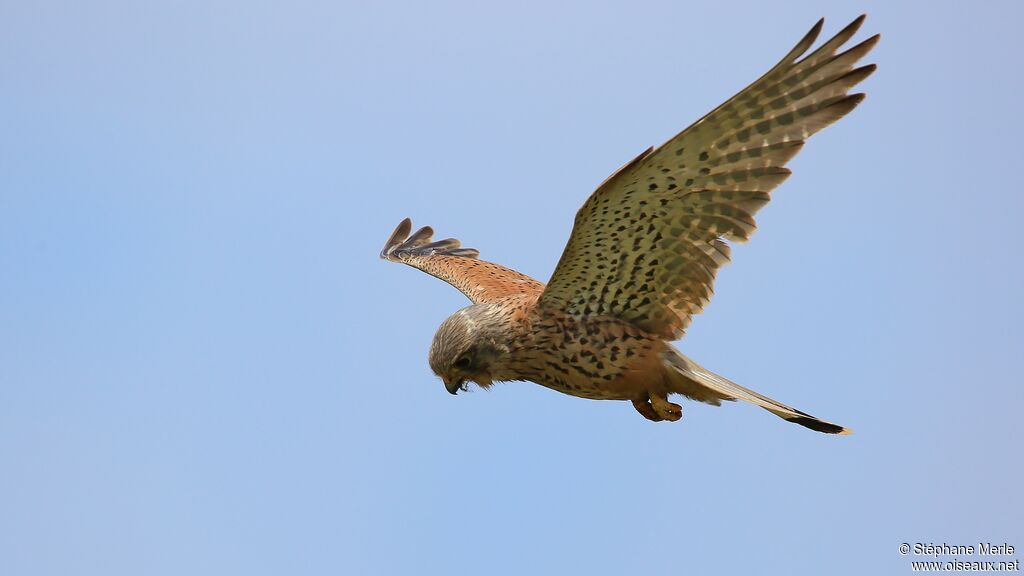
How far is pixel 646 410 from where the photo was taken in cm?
840

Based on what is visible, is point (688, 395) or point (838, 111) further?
point (688, 395)

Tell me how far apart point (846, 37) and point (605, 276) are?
1997mm

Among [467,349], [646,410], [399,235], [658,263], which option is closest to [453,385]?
[467,349]

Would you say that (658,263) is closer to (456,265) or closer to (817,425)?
(817,425)

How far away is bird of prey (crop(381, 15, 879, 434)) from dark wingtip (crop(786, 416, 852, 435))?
0.03ft

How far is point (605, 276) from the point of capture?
26.5 ft

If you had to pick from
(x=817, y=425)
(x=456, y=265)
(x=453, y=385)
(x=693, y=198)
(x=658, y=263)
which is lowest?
(x=817, y=425)

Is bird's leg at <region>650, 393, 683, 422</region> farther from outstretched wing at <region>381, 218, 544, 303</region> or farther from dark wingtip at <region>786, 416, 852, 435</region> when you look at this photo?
outstretched wing at <region>381, 218, 544, 303</region>

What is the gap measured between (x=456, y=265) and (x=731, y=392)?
401 cm

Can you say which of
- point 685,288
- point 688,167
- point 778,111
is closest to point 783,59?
point 778,111

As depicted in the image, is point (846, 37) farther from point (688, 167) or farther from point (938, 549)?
point (938, 549)

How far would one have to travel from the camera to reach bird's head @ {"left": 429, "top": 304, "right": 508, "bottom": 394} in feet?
27.5

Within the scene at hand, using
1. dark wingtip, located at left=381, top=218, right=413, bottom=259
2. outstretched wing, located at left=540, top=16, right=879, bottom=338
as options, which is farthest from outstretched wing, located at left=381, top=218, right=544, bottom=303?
outstretched wing, located at left=540, top=16, right=879, bottom=338

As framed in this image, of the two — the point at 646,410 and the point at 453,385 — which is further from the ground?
the point at 453,385
